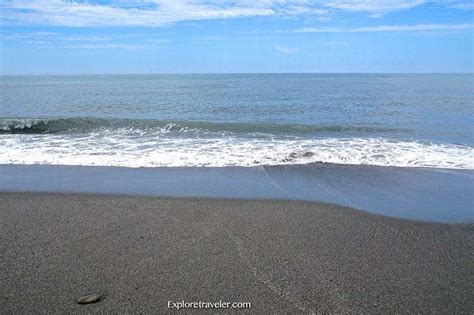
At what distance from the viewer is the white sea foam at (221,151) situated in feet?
39.4

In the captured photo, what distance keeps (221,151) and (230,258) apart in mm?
8409

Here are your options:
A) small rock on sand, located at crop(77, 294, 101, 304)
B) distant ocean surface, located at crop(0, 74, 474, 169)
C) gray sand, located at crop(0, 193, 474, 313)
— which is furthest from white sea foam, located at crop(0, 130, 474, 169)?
small rock on sand, located at crop(77, 294, 101, 304)

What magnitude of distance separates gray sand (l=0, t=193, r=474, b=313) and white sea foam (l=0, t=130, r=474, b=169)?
442 cm

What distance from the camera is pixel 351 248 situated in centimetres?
582

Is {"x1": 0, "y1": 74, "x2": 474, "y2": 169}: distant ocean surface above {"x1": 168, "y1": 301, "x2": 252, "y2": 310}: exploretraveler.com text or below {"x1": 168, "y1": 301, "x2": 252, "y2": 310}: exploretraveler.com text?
above

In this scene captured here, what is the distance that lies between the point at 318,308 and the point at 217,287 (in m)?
1.28

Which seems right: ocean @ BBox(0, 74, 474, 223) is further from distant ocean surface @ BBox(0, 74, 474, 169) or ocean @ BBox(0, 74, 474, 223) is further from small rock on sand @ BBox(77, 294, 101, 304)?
small rock on sand @ BBox(77, 294, 101, 304)

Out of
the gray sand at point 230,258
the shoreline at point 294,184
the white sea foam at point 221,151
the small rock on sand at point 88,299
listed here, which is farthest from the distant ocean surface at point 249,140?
the small rock on sand at point 88,299

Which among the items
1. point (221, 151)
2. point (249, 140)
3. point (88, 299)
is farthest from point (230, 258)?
point (249, 140)

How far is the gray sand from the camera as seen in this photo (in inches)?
175

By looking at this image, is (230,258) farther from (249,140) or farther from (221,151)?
(249,140)

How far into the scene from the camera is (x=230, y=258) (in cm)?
545

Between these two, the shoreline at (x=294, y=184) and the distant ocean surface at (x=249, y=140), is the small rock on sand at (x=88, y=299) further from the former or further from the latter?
the distant ocean surface at (x=249, y=140)

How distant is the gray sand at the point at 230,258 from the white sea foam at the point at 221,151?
4424 mm
